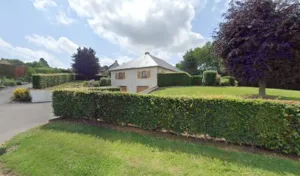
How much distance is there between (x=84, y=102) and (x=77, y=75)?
31434mm

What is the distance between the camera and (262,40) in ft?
35.2

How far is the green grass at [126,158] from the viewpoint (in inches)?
157

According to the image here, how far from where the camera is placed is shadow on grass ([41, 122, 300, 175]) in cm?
411

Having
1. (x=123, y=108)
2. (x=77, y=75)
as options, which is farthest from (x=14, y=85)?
(x=123, y=108)

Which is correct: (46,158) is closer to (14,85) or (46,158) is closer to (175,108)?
(175,108)

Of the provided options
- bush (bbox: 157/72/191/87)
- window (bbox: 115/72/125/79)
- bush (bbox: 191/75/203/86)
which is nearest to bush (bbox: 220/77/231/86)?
bush (bbox: 191/75/203/86)

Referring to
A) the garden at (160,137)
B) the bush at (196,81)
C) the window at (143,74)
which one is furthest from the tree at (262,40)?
the window at (143,74)

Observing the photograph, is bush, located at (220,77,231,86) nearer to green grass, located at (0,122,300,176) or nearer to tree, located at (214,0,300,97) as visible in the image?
tree, located at (214,0,300,97)

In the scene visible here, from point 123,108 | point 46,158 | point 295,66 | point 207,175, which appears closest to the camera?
point 207,175

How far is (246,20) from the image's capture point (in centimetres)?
1119

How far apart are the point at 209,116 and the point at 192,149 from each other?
3.66 ft

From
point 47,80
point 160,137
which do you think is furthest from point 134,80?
point 160,137

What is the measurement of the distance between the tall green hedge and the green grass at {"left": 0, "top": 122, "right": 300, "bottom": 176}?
1847cm

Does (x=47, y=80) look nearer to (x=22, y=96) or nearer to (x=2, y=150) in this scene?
(x=22, y=96)
